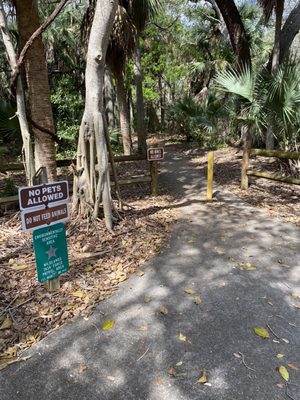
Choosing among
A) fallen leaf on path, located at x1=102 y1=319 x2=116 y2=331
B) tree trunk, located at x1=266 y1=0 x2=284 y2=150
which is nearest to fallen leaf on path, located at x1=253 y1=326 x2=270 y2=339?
fallen leaf on path, located at x1=102 y1=319 x2=116 y2=331

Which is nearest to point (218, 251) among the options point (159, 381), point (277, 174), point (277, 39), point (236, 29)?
point (159, 381)

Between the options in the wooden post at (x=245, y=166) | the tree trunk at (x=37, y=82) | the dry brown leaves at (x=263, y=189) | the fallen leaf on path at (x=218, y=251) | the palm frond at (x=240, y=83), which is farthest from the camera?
the wooden post at (x=245, y=166)

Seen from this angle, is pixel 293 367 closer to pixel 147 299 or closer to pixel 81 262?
pixel 147 299

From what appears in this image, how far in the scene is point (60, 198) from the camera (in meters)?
2.76

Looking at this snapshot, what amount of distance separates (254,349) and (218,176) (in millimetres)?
6916

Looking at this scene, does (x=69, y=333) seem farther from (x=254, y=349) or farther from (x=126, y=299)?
(x=254, y=349)

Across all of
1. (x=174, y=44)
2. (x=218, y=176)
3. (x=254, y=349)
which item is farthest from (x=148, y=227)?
(x=174, y=44)

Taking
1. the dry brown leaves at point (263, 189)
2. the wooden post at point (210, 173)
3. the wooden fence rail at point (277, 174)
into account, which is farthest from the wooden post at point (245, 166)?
the wooden post at point (210, 173)

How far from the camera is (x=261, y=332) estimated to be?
2723 mm

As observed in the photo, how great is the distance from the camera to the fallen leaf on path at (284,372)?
7.39 ft

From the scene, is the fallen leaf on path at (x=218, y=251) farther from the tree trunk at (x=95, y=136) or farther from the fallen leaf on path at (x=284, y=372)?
the fallen leaf on path at (x=284, y=372)

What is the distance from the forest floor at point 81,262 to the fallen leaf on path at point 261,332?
4.71 feet

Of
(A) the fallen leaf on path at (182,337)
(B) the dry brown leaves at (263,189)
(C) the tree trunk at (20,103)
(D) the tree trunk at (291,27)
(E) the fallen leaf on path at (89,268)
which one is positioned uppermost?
(D) the tree trunk at (291,27)

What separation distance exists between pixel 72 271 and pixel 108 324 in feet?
3.20
